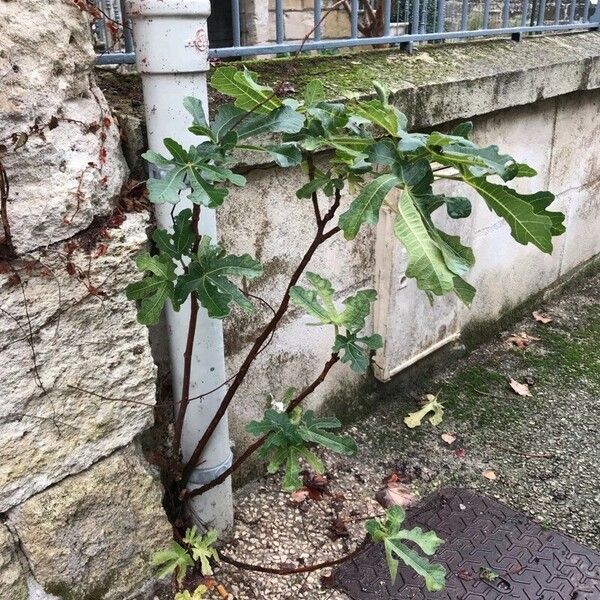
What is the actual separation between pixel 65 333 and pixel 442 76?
1903 mm

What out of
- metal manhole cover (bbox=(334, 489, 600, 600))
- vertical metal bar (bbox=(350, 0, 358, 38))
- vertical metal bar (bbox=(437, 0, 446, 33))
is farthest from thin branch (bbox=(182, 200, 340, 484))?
vertical metal bar (bbox=(437, 0, 446, 33))

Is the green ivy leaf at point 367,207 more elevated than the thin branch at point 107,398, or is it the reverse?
the green ivy leaf at point 367,207

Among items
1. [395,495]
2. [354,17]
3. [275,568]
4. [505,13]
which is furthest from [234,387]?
[505,13]

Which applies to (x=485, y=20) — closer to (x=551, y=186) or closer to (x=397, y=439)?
(x=551, y=186)

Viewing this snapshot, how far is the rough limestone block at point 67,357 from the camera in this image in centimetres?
151

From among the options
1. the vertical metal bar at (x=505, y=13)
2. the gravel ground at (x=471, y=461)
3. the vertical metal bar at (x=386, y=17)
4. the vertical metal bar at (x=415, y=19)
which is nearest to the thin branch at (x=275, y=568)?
the gravel ground at (x=471, y=461)

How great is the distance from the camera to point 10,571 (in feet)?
5.32

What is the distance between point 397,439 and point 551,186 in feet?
5.95

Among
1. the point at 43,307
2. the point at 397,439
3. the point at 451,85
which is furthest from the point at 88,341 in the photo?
the point at 451,85

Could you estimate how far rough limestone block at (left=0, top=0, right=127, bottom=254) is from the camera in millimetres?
1393

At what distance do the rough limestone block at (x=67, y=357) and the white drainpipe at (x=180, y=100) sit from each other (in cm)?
18

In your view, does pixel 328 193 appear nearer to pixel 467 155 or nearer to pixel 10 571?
pixel 467 155

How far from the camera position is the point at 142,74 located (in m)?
1.67

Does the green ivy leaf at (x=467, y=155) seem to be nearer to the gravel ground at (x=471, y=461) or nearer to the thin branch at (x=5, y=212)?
the thin branch at (x=5, y=212)
